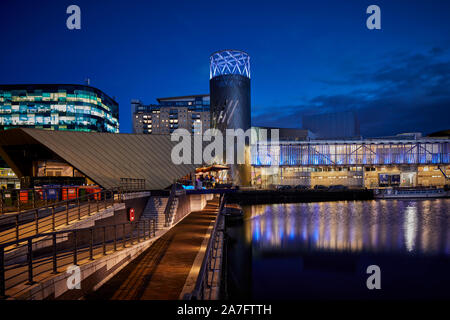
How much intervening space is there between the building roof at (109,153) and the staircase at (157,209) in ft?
18.1

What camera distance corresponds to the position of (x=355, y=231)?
24578mm

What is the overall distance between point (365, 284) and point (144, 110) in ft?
416

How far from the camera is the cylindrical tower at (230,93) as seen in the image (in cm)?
5350

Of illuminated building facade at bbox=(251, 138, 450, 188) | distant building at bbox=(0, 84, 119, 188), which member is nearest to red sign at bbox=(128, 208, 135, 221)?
illuminated building facade at bbox=(251, 138, 450, 188)

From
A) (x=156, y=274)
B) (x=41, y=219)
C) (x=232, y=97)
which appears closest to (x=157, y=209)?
(x=41, y=219)

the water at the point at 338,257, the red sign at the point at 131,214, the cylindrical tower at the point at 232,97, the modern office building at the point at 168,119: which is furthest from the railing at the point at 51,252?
the modern office building at the point at 168,119

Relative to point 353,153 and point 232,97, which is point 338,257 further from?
point 353,153

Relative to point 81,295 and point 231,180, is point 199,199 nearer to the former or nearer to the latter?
point 81,295

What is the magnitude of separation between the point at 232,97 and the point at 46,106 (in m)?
62.9

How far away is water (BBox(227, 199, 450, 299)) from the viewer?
13047 mm

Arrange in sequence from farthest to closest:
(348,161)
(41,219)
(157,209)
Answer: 1. (348,161)
2. (157,209)
3. (41,219)

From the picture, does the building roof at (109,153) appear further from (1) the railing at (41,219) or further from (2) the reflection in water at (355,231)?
(2) the reflection in water at (355,231)

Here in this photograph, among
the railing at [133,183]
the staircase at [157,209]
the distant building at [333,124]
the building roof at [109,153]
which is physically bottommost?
the staircase at [157,209]
